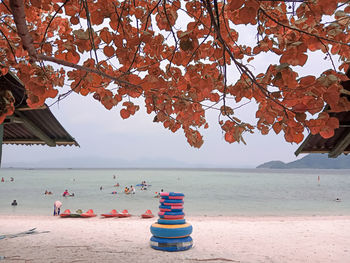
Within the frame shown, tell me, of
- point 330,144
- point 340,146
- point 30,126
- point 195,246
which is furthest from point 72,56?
point 195,246

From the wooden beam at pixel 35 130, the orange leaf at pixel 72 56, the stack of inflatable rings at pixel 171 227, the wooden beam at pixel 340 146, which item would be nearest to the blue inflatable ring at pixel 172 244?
the stack of inflatable rings at pixel 171 227

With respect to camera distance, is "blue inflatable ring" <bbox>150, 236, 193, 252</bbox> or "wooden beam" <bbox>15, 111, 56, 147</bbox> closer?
"wooden beam" <bbox>15, 111, 56, 147</bbox>

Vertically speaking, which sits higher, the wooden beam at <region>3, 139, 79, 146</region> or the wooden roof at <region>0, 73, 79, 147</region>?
the wooden roof at <region>0, 73, 79, 147</region>

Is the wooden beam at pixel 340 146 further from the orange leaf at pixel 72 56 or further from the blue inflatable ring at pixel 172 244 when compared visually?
the orange leaf at pixel 72 56

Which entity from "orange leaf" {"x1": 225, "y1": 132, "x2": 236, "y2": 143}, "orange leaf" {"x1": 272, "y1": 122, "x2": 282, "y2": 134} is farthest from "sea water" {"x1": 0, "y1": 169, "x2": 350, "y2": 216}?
"orange leaf" {"x1": 272, "y1": 122, "x2": 282, "y2": 134}

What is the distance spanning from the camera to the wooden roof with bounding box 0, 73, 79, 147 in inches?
188

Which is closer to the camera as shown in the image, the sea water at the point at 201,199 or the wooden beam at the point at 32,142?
the wooden beam at the point at 32,142

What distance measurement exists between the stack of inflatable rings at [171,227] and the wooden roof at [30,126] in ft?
8.06

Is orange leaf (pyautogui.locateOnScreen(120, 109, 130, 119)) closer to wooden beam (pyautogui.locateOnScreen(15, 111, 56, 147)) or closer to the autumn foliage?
the autumn foliage

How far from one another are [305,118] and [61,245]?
5.77 m

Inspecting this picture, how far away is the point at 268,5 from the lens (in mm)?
2195

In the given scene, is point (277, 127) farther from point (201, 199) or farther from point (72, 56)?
point (201, 199)

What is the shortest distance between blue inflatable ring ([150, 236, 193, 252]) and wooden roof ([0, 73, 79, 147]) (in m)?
2.76

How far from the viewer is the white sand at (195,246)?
5.07 meters
